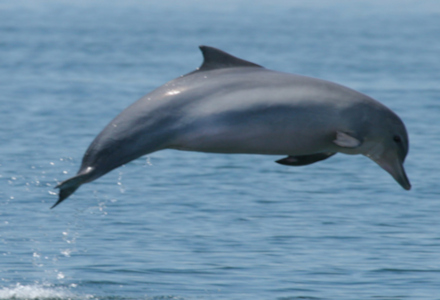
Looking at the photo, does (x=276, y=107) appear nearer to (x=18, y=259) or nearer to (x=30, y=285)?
(x=30, y=285)

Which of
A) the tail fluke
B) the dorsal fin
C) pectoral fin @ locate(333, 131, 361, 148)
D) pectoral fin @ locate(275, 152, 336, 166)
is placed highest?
the dorsal fin

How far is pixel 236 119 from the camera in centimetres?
812

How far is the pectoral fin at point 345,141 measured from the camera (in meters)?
8.15

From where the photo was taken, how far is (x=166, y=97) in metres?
8.19

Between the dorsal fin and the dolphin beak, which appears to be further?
the dolphin beak

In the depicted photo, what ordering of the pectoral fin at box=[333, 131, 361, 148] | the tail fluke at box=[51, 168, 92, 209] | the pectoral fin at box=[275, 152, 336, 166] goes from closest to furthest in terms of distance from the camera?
the tail fluke at box=[51, 168, 92, 209]
the pectoral fin at box=[333, 131, 361, 148]
the pectoral fin at box=[275, 152, 336, 166]

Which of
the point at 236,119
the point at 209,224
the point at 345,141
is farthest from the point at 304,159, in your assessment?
the point at 209,224

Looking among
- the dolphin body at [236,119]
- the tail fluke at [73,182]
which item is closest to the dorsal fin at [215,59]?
the dolphin body at [236,119]

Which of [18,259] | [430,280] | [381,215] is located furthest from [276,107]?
[381,215]

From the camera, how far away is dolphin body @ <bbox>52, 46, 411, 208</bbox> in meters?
8.01

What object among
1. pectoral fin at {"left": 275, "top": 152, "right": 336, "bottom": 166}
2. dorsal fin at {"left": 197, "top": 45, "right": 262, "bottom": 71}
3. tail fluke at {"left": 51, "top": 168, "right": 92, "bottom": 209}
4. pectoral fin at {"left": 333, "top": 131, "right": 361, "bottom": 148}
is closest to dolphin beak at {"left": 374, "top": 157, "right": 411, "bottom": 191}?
pectoral fin at {"left": 275, "top": 152, "right": 336, "bottom": 166}

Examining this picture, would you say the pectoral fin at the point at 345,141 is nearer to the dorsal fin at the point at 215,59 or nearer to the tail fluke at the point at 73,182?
the dorsal fin at the point at 215,59

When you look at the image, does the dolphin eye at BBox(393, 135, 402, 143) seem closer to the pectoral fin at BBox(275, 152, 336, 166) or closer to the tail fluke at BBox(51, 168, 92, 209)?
the pectoral fin at BBox(275, 152, 336, 166)

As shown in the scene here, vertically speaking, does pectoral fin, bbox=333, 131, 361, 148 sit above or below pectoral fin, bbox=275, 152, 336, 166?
above
